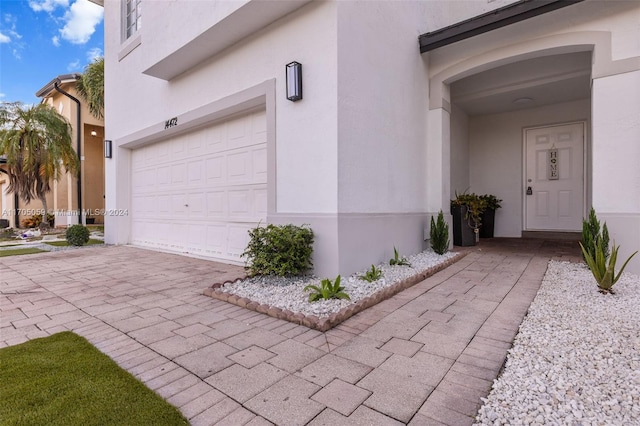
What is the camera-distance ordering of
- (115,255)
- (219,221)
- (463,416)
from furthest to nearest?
(115,255), (219,221), (463,416)

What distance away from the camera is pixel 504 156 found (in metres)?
7.23

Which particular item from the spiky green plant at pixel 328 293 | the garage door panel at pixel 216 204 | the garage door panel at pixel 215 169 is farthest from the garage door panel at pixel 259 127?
the spiky green plant at pixel 328 293

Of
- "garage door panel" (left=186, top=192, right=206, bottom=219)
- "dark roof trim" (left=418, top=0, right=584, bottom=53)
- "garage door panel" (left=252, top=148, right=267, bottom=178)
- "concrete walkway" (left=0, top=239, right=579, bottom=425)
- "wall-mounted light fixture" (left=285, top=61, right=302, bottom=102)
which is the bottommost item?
"concrete walkway" (left=0, top=239, right=579, bottom=425)

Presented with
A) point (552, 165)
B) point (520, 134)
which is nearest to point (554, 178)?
point (552, 165)

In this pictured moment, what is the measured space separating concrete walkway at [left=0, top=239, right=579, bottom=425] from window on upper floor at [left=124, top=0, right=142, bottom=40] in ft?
Result: 19.5

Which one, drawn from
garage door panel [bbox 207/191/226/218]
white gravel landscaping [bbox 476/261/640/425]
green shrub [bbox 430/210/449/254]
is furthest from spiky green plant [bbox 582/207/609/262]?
garage door panel [bbox 207/191/226/218]

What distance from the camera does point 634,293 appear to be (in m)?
2.97

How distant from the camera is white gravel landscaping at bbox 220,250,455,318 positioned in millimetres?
2828

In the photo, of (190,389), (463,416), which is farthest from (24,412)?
(463,416)

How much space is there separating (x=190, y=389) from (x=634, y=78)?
5375 millimetres

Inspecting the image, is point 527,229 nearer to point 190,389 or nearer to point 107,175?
point 190,389

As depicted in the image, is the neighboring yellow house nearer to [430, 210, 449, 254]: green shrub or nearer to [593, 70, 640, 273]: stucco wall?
[430, 210, 449, 254]: green shrub

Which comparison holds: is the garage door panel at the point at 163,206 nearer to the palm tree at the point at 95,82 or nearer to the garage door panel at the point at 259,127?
the garage door panel at the point at 259,127

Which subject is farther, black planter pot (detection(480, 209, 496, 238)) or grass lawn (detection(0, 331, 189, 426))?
black planter pot (detection(480, 209, 496, 238))
